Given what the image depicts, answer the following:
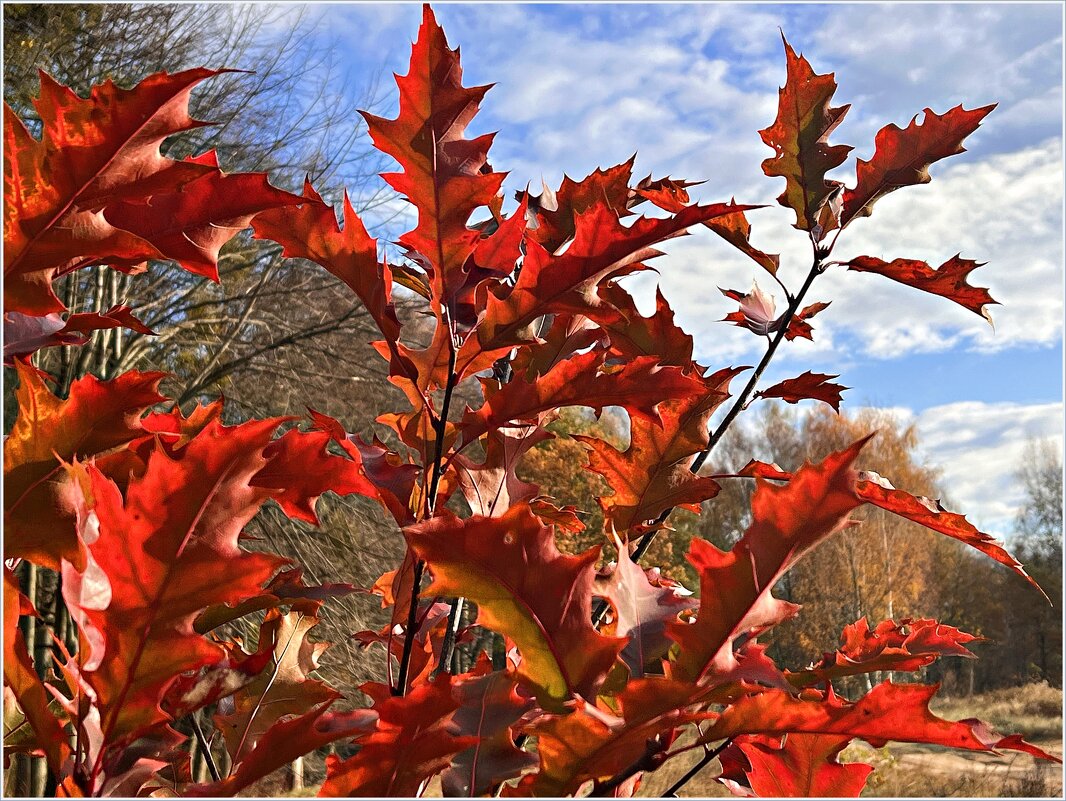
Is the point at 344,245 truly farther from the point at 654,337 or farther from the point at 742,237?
the point at 742,237

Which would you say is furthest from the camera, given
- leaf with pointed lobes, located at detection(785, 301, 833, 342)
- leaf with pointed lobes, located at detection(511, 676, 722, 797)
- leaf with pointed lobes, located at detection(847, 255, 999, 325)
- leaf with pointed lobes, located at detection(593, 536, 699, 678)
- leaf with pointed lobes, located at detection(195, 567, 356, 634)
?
leaf with pointed lobes, located at detection(785, 301, 833, 342)

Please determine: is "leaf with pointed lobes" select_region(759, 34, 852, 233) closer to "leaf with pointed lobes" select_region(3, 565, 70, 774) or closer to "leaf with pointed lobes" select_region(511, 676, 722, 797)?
"leaf with pointed lobes" select_region(511, 676, 722, 797)

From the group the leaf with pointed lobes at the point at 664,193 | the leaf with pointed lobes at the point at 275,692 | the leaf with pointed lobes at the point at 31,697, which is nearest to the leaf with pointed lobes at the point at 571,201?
the leaf with pointed lobes at the point at 664,193

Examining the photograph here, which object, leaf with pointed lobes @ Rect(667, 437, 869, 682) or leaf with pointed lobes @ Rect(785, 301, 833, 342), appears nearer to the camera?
leaf with pointed lobes @ Rect(667, 437, 869, 682)

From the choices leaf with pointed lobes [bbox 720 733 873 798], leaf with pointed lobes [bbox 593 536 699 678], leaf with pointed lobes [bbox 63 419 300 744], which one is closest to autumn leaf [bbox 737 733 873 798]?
leaf with pointed lobes [bbox 720 733 873 798]

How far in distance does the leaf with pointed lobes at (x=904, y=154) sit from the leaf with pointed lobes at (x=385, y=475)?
0.55m

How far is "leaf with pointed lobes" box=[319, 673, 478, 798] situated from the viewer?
45 cm

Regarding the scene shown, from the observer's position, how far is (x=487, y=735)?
1.64ft

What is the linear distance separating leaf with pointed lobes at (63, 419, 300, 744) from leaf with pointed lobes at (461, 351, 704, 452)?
0.19 m

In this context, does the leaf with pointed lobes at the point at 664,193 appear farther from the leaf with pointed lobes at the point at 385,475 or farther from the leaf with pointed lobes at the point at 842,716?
the leaf with pointed lobes at the point at 842,716

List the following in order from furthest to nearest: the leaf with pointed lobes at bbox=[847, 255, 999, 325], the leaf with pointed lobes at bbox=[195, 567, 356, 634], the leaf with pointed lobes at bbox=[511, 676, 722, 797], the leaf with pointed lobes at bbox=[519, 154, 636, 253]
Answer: the leaf with pointed lobes at bbox=[847, 255, 999, 325]
the leaf with pointed lobes at bbox=[519, 154, 636, 253]
the leaf with pointed lobes at bbox=[195, 567, 356, 634]
the leaf with pointed lobes at bbox=[511, 676, 722, 797]

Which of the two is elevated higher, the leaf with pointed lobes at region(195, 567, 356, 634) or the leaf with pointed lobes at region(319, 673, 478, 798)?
the leaf with pointed lobes at region(195, 567, 356, 634)

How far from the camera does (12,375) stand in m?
7.99

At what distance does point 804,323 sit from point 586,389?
1.69 ft
